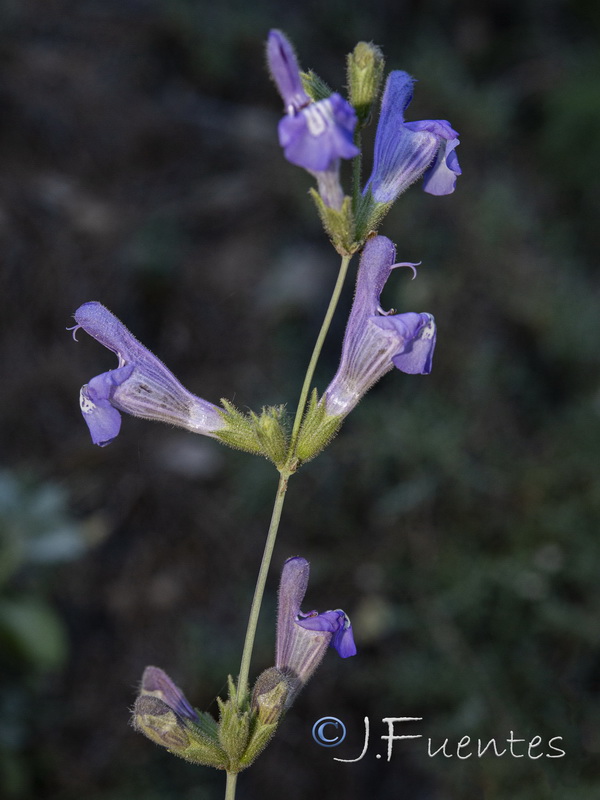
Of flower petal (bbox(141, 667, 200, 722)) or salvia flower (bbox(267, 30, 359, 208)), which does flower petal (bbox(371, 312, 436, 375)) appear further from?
flower petal (bbox(141, 667, 200, 722))

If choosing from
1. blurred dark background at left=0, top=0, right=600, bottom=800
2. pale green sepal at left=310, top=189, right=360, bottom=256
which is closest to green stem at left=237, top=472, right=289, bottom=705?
pale green sepal at left=310, top=189, right=360, bottom=256

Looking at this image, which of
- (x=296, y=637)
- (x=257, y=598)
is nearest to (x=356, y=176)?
(x=257, y=598)

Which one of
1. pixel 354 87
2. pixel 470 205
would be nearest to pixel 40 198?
pixel 470 205

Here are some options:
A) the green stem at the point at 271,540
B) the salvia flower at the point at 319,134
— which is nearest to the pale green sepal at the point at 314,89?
the salvia flower at the point at 319,134

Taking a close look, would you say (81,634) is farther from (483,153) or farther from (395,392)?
(483,153)

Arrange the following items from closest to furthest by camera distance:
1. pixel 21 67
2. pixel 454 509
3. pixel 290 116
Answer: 1. pixel 290 116
2. pixel 454 509
3. pixel 21 67

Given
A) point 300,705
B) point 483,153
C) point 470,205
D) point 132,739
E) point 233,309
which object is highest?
point 483,153

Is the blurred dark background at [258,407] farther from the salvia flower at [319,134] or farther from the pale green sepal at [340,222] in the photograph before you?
the salvia flower at [319,134]
